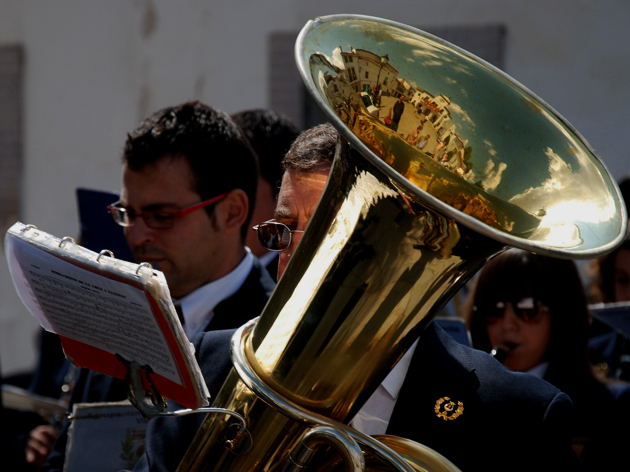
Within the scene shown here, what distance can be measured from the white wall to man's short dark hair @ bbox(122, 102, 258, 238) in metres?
3.90

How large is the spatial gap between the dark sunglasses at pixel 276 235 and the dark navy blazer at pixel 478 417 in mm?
385

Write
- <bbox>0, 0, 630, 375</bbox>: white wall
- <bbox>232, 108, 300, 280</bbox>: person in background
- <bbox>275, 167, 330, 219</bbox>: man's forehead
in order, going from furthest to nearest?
<bbox>0, 0, 630, 375</bbox>: white wall
<bbox>232, 108, 300, 280</bbox>: person in background
<bbox>275, 167, 330, 219</bbox>: man's forehead

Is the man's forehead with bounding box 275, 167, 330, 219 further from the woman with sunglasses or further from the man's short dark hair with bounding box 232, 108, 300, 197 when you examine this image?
the man's short dark hair with bounding box 232, 108, 300, 197

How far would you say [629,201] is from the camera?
4.38 meters

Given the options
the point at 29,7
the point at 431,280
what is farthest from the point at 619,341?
the point at 29,7

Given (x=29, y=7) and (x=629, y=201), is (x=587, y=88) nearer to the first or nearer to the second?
(x=629, y=201)

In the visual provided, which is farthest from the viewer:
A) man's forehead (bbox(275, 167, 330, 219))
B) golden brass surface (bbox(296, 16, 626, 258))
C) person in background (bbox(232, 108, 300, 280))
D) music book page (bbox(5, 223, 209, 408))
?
person in background (bbox(232, 108, 300, 280))

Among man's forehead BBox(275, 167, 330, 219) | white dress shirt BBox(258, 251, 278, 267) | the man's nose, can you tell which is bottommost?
white dress shirt BBox(258, 251, 278, 267)

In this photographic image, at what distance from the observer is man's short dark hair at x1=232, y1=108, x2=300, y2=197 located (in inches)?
135

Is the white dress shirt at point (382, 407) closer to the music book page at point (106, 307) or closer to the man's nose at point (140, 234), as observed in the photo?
the music book page at point (106, 307)

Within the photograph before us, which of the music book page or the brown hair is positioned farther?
the brown hair

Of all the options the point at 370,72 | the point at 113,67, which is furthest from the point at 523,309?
the point at 113,67

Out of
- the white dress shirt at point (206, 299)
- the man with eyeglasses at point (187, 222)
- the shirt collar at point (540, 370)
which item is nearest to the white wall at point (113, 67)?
the shirt collar at point (540, 370)

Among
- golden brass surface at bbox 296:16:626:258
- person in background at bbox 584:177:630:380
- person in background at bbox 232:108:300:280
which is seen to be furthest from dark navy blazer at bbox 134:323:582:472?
person in background at bbox 584:177:630:380
